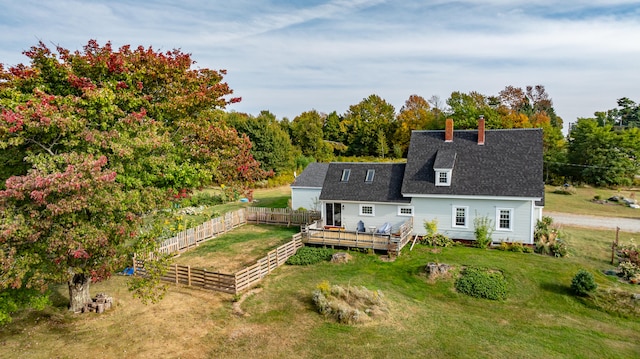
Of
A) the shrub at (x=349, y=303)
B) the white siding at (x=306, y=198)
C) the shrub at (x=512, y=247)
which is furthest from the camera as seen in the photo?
the white siding at (x=306, y=198)

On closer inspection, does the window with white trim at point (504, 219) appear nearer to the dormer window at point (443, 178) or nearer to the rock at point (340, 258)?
the dormer window at point (443, 178)

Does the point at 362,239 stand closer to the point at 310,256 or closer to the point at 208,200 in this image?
the point at 310,256

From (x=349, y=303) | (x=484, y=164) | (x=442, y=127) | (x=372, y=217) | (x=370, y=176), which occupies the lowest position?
(x=349, y=303)

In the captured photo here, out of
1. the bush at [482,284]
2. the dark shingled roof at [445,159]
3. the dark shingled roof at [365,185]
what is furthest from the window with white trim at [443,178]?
the bush at [482,284]

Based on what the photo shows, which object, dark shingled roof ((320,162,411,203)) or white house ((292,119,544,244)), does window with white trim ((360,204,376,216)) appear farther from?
dark shingled roof ((320,162,411,203))

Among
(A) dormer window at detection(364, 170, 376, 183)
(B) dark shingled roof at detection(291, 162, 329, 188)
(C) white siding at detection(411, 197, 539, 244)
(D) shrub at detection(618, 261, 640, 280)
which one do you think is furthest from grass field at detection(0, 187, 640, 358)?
(B) dark shingled roof at detection(291, 162, 329, 188)

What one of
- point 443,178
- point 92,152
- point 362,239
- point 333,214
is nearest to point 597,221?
point 443,178
